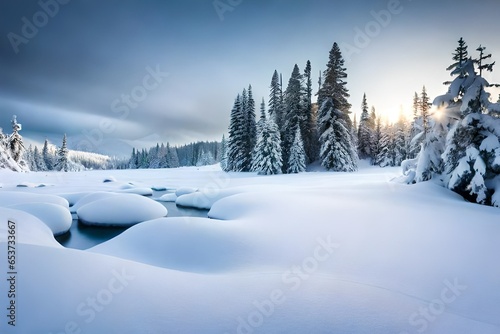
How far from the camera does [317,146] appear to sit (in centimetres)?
3444

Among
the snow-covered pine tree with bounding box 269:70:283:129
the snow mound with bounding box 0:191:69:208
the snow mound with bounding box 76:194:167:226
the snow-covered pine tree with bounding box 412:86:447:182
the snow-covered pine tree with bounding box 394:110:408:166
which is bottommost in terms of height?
the snow mound with bounding box 76:194:167:226

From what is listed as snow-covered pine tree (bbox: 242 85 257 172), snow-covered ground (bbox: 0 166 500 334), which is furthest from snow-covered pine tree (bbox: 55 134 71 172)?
snow-covered ground (bbox: 0 166 500 334)

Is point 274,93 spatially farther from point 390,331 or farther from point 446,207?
point 390,331

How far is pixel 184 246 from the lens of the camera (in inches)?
252

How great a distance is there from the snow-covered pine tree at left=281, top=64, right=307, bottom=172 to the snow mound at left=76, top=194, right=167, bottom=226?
22225mm

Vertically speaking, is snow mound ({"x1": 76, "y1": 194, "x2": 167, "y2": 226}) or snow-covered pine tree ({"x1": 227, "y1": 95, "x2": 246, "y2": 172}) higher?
snow-covered pine tree ({"x1": 227, "y1": 95, "x2": 246, "y2": 172})

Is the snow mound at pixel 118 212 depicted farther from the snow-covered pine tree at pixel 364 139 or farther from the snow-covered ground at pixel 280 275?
the snow-covered pine tree at pixel 364 139

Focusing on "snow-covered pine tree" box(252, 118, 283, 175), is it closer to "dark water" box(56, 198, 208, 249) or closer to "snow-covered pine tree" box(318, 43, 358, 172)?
"snow-covered pine tree" box(318, 43, 358, 172)

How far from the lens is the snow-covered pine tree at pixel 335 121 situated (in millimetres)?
28203

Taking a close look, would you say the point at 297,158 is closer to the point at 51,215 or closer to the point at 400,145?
the point at 400,145

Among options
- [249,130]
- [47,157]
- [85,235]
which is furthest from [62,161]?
[85,235]

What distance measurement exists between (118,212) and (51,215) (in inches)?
105

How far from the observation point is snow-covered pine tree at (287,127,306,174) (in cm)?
3050

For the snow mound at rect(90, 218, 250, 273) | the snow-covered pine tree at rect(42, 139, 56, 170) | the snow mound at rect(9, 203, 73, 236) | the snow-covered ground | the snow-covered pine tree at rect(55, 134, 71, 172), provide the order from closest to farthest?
the snow-covered ground < the snow mound at rect(90, 218, 250, 273) < the snow mound at rect(9, 203, 73, 236) < the snow-covered pine tree at rect(55, 134, 71, 172) < the snow-covered pine tree at rect(42, 139, 56, 170)
